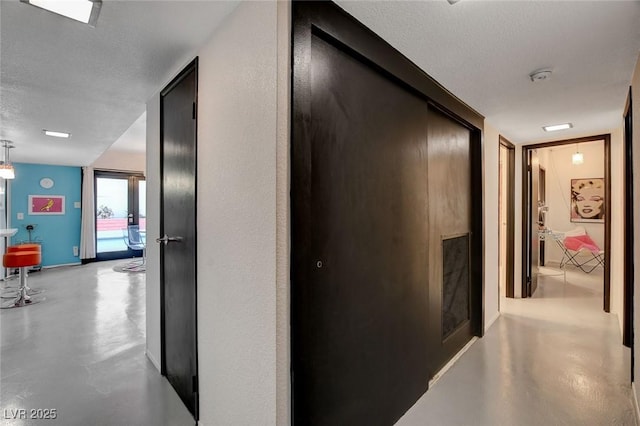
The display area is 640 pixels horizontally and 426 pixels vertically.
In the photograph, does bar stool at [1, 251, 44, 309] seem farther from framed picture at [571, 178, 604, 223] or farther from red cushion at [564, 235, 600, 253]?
framed picture at [571, 178, 604, 223]

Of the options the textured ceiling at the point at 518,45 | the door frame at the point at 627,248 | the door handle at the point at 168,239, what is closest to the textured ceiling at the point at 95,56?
the textured ceiling at the point at 518,45

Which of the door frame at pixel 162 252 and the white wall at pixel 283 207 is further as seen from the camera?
the door frame at pixel 162 252

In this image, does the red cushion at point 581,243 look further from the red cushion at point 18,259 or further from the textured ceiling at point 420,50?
the red cushion at point 18,259

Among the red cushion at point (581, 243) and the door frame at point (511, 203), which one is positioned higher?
the door frame at point (511, 203)

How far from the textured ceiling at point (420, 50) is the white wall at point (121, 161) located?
4.40m

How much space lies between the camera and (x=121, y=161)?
7188mm

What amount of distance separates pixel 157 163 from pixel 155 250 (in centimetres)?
72

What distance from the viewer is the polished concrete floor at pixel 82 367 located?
194 cm

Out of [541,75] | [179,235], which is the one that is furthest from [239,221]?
[541,75]

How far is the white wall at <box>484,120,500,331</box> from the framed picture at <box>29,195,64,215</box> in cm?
823

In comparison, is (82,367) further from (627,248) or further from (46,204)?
(46,204)

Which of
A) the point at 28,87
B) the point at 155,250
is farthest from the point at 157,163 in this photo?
the point at 28,87

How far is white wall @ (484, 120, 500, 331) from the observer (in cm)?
318

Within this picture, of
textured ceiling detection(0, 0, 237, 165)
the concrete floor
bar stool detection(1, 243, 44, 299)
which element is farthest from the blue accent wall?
textured ceiling detection(0, 0, 237, 165)
